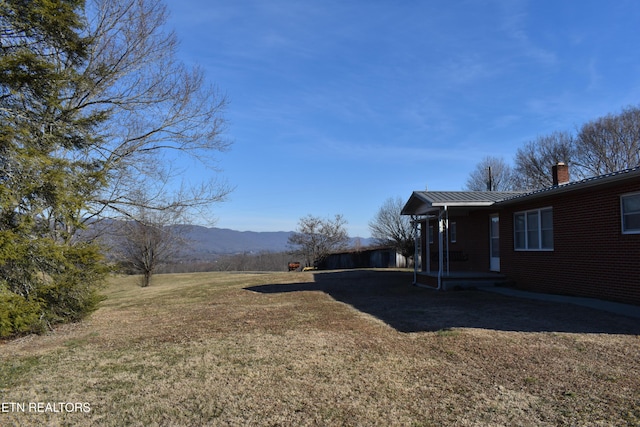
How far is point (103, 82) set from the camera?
1145cm

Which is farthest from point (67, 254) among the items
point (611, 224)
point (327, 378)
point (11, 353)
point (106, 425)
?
point (611, 224)

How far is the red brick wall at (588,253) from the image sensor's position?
30.5ft

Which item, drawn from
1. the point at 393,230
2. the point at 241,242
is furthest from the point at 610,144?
the point at 241,242

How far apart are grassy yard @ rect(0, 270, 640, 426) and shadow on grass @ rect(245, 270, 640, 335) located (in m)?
0.05

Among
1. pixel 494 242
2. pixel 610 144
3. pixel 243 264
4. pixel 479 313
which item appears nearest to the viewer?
pixel 479 313

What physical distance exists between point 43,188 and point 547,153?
3873 cm

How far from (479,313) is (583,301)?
2.95m

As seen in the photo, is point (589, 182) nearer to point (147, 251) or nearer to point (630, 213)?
point (630, 213)

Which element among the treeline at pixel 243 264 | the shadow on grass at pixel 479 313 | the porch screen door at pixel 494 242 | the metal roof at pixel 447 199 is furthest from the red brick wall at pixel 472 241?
the treeline at pixel 243 264

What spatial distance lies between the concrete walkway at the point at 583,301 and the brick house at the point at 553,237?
1.19ft

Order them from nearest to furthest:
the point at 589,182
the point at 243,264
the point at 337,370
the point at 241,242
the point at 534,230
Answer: the point at 337,370 → the point at 589,182 → the point at 534,230 → the point at 243,264 → the point at 241,242

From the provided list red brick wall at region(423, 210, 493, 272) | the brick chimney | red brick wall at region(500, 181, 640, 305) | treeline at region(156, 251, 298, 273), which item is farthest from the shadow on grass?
treeline at region(156, 251, 298, 273)

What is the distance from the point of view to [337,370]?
4.98 m

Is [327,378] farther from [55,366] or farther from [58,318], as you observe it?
[58,318]
